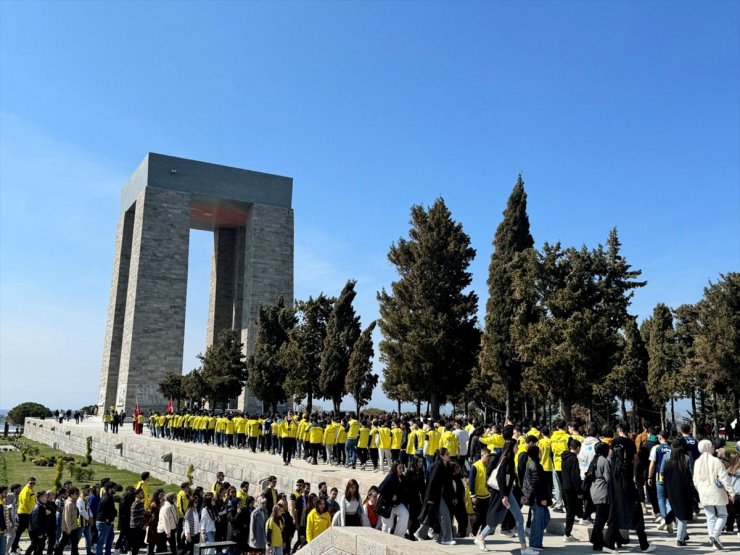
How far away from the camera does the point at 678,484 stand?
8273 mm

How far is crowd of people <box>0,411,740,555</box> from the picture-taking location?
7891 mm

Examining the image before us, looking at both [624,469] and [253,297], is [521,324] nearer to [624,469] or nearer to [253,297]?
[624,469]

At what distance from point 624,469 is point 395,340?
19.5 m

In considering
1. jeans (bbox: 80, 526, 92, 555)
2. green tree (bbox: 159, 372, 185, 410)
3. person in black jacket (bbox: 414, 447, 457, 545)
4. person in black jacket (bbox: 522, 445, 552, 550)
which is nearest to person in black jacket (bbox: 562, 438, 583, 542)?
person in black jacket (bbox: 522, 445, 552, 550)

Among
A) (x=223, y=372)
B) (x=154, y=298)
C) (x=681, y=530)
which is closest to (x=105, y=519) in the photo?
(x=681, y=530)

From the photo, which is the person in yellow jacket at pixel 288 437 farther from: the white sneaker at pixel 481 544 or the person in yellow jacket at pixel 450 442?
the white sneaker at pixel 481 544

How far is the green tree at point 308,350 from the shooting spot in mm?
31938

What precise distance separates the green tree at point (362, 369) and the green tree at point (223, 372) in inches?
510

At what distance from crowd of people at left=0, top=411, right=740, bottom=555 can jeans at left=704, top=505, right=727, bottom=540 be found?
2 centimetres

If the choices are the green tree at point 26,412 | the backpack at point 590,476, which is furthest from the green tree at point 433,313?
the green tree at point 26,412

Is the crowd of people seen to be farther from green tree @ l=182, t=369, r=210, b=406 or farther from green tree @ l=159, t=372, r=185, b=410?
green tree @ l=159, t=372, r=185, b=410

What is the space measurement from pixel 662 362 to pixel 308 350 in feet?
63.3

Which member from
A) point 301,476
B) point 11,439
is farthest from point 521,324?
point 11,439

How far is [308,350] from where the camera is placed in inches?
1266
